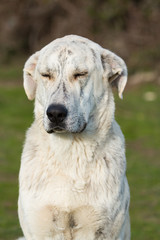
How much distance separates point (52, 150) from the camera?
17.3ft

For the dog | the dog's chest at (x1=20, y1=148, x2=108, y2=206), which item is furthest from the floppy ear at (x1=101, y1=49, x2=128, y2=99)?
the dog's chest at (x1=20, y1=148, x2=108, y2=206)

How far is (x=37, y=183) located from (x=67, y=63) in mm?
981

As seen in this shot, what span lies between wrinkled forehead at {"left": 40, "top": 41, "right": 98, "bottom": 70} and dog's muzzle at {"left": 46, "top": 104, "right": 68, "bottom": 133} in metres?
0.39

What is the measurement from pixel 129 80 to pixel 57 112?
602 inches

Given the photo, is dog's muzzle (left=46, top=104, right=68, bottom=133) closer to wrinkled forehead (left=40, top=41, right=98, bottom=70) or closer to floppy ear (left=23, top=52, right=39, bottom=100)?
wrinkled forehead (left=40, top=41, right=98, bottom=70)

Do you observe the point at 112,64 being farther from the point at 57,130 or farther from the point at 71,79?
the point at 57,130

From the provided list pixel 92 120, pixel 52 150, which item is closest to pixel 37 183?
pixel 52 150

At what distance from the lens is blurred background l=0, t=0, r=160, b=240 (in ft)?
31.1

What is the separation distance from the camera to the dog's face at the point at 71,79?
4.86 meters

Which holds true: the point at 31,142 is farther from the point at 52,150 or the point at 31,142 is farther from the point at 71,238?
the point at 71,238

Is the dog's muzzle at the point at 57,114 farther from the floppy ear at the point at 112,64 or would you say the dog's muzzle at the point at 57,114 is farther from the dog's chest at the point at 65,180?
the floppy ear at the point at 112,64

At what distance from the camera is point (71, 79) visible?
16.5ft

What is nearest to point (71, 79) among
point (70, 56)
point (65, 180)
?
point (70, 56)

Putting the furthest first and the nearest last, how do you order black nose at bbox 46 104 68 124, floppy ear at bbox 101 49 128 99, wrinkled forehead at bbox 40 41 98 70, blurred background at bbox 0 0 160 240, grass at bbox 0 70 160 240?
blurred background at bbox 0 0 160 240 → grass at bbox 0 70 160 240 → floppy ear at bbox 101 49 128 99 → wrinkled forehead at bbox 40 41 98 70 → black nose at bbox 46 104 68 124
